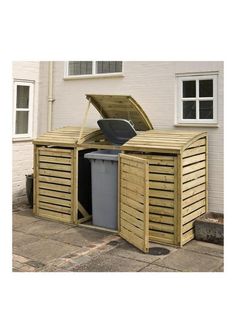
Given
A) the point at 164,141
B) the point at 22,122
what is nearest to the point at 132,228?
the point at 164,141

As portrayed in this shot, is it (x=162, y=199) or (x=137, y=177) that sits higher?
(x=137, y=177)

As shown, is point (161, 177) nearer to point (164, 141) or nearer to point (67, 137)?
point (164, 141)

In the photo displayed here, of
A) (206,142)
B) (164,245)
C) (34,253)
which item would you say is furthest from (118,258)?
(206,142)

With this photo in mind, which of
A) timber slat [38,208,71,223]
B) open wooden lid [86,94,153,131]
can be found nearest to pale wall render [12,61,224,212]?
open wooden lid [86,94,153,131]

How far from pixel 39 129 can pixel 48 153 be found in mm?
1907

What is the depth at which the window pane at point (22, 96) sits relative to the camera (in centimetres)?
901

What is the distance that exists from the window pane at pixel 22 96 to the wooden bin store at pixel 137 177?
1.49 metres

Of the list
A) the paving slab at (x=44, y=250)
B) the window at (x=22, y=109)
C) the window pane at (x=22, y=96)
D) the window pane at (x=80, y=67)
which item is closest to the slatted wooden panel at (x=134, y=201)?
the paving slab at (x=44, y=250)

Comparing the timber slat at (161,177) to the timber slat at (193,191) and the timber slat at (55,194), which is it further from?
the timber slat at (55,194)

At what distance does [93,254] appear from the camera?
5.99m

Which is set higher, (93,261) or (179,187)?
(179,187)

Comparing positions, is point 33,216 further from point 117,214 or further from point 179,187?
point 179,187

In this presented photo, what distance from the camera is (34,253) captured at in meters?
6.06

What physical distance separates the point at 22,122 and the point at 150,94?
3.18 m
